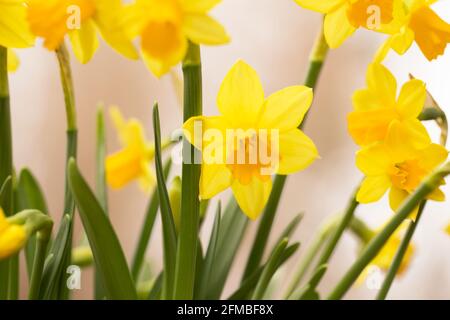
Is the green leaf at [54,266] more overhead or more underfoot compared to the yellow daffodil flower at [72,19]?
more underfoot

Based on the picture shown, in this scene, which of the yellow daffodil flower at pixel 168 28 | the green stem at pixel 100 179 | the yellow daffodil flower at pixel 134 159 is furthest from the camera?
the yellow daffodil flower at pixel 134 159

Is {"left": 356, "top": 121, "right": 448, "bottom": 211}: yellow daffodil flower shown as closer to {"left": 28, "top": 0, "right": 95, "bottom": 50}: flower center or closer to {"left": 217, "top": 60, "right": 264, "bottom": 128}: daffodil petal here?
{"left": 217, "top": 60, "right": 264, "bottom": 128}: daffodil petal

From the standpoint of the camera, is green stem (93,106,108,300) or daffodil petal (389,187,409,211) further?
green stem (93,106,108,300)

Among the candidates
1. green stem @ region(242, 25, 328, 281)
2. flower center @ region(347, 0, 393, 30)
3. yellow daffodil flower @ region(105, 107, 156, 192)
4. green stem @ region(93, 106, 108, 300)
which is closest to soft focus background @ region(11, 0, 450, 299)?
yellow daffodil flower @ region(105, 107, 156, 192)

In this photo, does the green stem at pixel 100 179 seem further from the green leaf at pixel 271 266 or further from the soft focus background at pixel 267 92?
the soft focus background at pixel 267 92

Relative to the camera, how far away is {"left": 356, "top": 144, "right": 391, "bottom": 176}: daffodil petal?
1.48 ft

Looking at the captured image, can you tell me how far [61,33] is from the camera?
1.27 ft

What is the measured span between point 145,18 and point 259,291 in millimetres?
275

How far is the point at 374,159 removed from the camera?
454 mm

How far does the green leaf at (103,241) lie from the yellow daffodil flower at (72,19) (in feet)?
0.31

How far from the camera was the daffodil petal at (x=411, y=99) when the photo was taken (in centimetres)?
46

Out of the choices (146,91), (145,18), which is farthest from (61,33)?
(146,91)

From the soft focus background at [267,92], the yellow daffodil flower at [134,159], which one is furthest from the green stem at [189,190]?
the soft focus background at [267,92]
